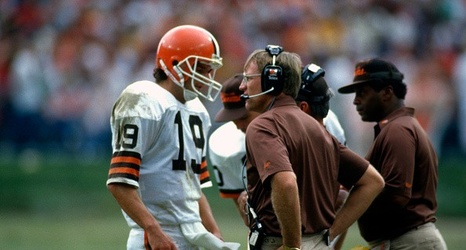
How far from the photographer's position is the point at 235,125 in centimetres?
823

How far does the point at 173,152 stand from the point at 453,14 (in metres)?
11.5

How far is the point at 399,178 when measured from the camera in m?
6.55

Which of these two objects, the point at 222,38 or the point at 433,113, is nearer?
the point at 433,113

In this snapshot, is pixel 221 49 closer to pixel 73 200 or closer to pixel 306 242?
pixel 73 200

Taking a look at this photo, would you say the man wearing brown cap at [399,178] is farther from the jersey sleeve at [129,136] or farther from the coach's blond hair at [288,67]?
the jersey sleeve at [129,136]

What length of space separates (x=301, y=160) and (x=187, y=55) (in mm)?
1209

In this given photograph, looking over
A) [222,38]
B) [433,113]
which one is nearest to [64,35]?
[222,38]

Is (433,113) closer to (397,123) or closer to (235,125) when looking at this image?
(235,125)

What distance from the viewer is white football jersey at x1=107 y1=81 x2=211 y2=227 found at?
608 cm

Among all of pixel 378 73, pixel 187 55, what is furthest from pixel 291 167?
pixel 378 73

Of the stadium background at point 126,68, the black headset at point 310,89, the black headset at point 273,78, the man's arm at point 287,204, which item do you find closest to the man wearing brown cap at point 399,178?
the black headset at point 310,89

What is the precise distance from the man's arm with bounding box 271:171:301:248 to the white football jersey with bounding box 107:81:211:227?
40.0 inches

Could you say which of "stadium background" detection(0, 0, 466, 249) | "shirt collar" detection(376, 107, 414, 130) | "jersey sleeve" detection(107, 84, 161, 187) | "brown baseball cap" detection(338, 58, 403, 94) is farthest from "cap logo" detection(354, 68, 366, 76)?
"stadium background" detection(0, 0, 466, 249)

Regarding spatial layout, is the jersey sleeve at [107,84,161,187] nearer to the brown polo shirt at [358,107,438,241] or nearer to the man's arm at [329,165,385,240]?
the man's arm at [329,165,385,240]
